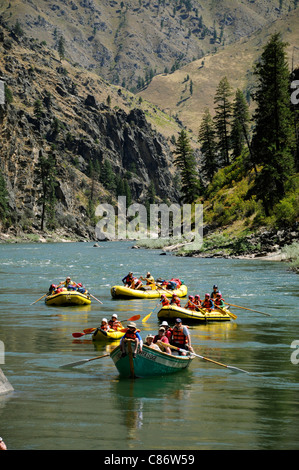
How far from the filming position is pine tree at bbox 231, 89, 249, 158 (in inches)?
3238

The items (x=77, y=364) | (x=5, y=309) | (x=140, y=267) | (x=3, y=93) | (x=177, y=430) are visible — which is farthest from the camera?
(x=3, y=93)

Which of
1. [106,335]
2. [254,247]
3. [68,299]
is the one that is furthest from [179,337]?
[254,247]

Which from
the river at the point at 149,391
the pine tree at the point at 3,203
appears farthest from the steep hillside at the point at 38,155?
the river at the point at 149,391

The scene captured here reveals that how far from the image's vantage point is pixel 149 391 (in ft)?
46.2

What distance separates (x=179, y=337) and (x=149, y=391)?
3119mm

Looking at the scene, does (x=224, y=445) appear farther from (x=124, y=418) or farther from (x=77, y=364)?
(x=77, y=364)

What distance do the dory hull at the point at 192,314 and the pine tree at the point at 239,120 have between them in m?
59.3

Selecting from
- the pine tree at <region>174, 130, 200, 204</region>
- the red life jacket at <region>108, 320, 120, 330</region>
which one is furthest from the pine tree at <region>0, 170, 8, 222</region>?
the red life jacket at <region>108, 320, 120, 330</region>

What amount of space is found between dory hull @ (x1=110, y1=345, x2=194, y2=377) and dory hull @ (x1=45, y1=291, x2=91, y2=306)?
47.5 ft

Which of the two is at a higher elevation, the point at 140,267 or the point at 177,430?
the point at 140,267

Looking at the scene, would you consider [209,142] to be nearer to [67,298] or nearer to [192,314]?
[67,298]

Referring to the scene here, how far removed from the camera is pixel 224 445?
10.1 meters

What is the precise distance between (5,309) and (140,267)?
25.3 metres
